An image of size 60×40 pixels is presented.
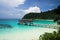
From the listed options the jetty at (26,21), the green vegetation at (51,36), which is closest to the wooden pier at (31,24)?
the jetty at (26,21)

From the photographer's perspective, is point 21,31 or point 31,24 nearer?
point 21,31

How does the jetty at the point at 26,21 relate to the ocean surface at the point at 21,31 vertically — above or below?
above

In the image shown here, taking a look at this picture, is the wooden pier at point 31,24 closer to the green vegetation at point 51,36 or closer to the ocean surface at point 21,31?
the ocean surface at point 21,31

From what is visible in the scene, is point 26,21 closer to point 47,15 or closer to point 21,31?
point 21,31

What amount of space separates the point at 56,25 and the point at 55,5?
37cm

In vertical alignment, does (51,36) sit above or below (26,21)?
below

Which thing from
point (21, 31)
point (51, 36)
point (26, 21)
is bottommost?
point (51, 36)

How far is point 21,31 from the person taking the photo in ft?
7.88

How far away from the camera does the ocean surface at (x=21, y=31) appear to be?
228cm

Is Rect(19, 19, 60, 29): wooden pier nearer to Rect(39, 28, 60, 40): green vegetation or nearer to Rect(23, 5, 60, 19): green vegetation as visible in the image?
Rect(23, 5, 60, 19): green vegetation

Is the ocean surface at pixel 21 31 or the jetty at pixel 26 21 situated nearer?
the ocean surface at pixel 21 31

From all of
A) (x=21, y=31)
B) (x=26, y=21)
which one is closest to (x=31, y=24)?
(x=26, y=21)

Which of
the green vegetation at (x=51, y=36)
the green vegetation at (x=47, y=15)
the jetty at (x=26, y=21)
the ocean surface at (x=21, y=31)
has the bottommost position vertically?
the green vegetation at (x=51, y=36)

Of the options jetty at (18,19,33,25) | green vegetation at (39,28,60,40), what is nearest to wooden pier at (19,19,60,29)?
jetty at (18,19,33,25)
